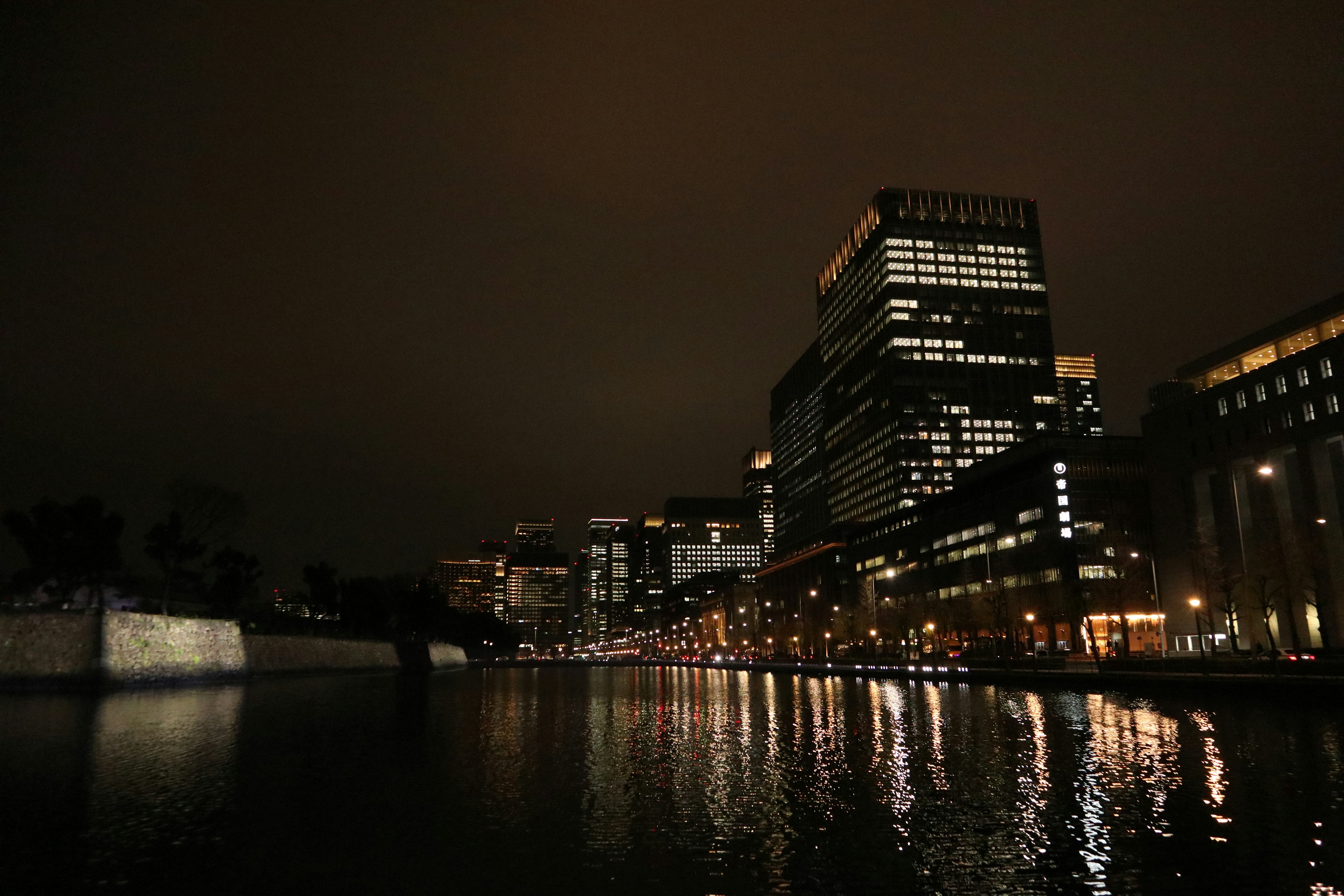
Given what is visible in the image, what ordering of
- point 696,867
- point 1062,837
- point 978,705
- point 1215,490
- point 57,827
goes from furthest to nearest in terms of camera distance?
1. point 1215,490
2. point 978,705
3. point 57,827
4. point 1062,837
5. point 696,867

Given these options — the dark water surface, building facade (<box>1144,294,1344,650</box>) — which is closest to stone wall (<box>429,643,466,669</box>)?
building facade (<box>1144,294,1344,650</box>)

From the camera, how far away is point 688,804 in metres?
21.0

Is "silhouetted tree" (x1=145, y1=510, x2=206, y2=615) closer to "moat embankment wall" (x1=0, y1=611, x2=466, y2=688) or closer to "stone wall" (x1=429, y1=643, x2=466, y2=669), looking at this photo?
"moat embankment wall" (x1=0, y1=611, x2=466, y2=688)

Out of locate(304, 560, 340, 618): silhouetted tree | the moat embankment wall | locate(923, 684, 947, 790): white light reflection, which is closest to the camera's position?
locate(923, 684, 947, 790): white light reflection

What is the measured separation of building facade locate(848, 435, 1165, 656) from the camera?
103 meters

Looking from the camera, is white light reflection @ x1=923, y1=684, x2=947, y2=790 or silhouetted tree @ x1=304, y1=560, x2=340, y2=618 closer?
white light reflection @ x1=923, y1=684, x2=947, y2=790

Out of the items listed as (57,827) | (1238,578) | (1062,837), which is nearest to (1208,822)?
(1062,837)

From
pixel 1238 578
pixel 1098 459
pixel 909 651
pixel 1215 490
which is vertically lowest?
pixel 909 651

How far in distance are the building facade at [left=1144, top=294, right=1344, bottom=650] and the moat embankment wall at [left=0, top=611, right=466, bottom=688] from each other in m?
82.4

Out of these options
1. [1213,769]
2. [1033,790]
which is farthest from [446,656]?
[1033,790]

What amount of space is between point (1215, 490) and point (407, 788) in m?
93.2

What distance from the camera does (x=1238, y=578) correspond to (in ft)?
252

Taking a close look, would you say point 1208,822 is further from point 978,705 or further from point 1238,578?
point 1238,578

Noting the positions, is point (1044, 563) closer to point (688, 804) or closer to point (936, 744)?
point (936, 744)
